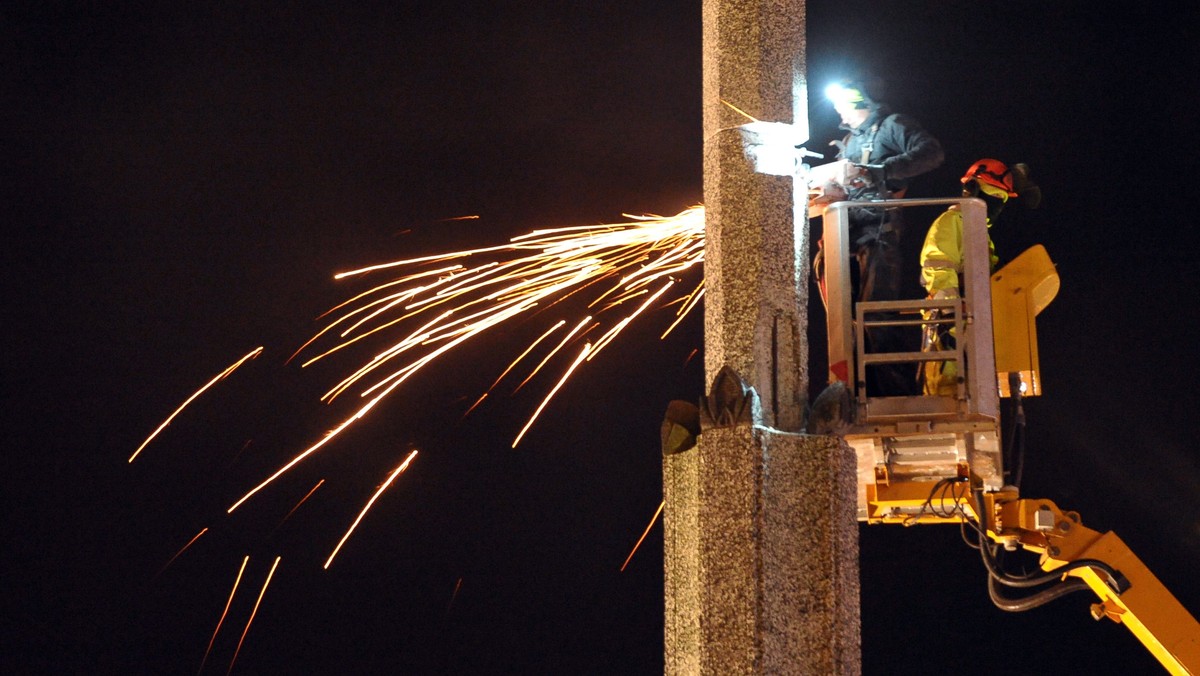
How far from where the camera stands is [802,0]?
20.1 feet

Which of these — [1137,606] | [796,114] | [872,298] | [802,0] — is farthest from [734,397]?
[1137,606]

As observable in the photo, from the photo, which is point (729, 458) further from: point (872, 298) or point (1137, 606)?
point (1137, 606)

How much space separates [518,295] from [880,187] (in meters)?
4.43

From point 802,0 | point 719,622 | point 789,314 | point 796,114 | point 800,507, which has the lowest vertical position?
point 719,622

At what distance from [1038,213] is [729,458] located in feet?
26.9

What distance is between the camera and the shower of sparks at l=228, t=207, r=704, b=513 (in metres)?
10.3

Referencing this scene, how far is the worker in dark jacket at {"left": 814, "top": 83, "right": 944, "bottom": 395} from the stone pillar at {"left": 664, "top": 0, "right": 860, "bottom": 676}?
4.65 feet

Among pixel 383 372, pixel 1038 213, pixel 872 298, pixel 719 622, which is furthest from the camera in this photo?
pixel 383 372

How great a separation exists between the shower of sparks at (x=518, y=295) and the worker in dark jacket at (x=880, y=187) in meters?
1.28

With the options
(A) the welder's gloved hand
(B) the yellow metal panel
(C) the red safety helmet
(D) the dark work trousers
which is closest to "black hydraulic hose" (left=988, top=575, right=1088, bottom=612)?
(B) the yellow metal panel

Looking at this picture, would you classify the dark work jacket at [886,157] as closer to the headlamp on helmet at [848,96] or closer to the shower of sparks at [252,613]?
the headlamp on helmet at [848,96]

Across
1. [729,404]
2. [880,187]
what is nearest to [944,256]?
[880,187]

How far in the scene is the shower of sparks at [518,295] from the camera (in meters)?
10.3

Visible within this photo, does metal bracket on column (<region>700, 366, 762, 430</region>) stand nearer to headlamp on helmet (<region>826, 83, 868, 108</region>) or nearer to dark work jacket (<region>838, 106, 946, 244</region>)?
dark work jacket (<region>838, 106, 946, 244</region>)
